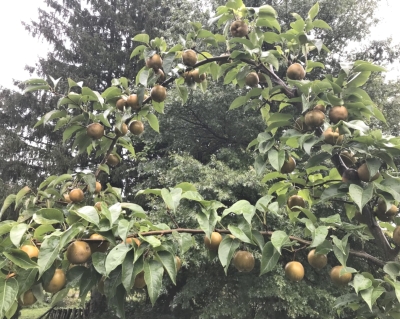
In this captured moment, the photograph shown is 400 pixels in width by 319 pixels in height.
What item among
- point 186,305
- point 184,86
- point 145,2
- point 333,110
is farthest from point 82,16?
point 333,110

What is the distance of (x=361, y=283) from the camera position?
0.69 metres

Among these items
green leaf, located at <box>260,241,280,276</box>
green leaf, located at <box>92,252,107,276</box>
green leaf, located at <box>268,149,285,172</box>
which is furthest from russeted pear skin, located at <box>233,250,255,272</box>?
green leaf, located at <box>92,252,107,276</box>

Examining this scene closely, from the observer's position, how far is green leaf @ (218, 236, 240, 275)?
0.65 meters

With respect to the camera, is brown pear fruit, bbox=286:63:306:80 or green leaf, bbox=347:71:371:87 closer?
green leaf, bbox=347:71:371:87

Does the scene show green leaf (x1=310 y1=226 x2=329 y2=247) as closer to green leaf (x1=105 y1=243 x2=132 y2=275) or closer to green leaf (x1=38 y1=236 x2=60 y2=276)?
green leaf (x1=105 y1=243 x2=132 y2=275)

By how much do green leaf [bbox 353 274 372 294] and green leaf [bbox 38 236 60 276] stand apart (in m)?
0.57

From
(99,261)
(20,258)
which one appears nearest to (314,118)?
(99,261)

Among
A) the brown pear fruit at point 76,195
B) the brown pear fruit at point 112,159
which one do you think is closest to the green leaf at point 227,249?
the brown pear fruit at point 76,195

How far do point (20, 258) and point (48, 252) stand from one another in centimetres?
4

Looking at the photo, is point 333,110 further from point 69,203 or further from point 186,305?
point 186,305

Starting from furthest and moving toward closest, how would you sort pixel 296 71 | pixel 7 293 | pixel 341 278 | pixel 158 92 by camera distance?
pixel 158 92 < pixel 296 71 < pixel 341 278 < pixel 7 293

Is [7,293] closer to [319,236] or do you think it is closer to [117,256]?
[117,256]

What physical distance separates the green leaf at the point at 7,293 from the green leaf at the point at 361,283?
62 cm

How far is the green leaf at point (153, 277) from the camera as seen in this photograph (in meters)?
0.57
